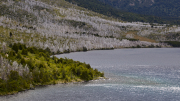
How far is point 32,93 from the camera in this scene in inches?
2744

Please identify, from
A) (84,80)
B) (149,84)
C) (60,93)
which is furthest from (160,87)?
(60,93)

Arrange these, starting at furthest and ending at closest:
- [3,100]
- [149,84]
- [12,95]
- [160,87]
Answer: [149,84], [160,87], [12,95], [3,100]

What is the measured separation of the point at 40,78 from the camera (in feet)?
268

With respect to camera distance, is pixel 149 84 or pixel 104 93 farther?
pixel 149 84

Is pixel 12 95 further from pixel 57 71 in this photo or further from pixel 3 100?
pixel 57 71

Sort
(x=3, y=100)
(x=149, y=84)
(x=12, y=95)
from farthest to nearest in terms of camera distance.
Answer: (x=149, y=84)
(x=12, y=95)
(x=3, y=100)

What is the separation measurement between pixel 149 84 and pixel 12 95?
47.8 metres

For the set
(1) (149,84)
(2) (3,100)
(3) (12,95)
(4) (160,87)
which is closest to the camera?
(2) (3,100)

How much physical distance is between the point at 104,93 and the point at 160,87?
2150 cm

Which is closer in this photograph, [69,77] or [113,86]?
[113,86]

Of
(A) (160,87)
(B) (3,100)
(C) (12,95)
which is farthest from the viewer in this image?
(A) (160,87)

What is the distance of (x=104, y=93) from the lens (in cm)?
7025

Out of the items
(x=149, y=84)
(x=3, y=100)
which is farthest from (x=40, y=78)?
(x=149, y=84)

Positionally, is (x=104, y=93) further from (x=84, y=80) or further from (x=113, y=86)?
(x=84, y=80)
